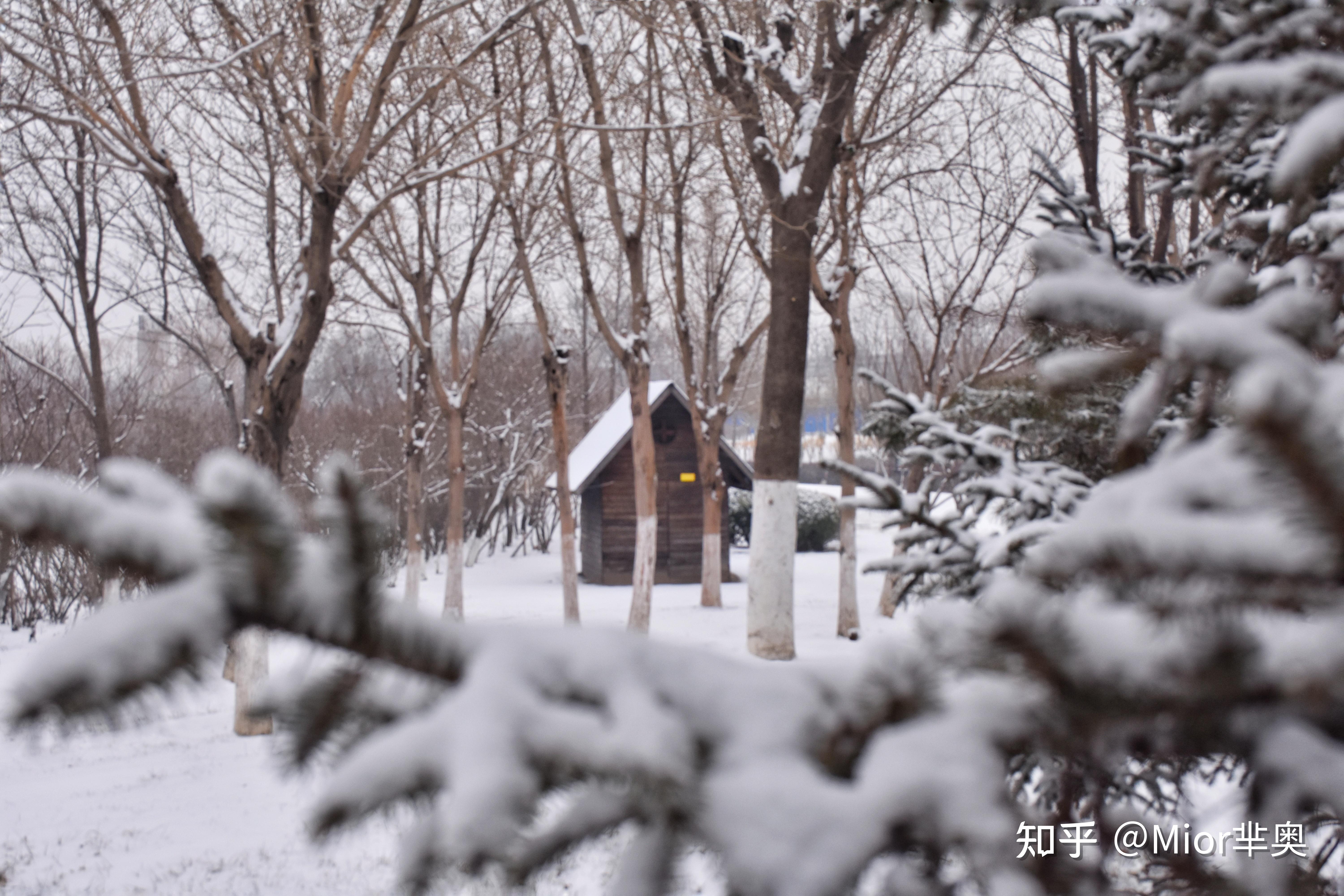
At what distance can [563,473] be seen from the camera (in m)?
15.1

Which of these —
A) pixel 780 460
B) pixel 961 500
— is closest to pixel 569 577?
pixel 780 460

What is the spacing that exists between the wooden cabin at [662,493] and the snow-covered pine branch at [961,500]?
58.4 ft

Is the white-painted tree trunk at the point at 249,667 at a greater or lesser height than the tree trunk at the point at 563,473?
lesser

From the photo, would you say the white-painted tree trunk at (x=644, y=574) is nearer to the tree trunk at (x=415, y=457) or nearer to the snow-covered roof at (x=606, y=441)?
the tree trunk at (x=415, y=457)

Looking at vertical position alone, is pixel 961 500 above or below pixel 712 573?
above

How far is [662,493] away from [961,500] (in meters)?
18.6

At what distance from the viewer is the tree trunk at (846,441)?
12.4 meters

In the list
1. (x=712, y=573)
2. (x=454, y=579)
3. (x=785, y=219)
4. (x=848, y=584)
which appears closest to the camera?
(x=785, y=219)

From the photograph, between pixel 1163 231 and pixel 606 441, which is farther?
pixel 606 441

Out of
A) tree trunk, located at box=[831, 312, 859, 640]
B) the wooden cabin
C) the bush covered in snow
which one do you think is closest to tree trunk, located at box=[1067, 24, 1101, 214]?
tree trunk, located at box=[831, 312, 859, 640]

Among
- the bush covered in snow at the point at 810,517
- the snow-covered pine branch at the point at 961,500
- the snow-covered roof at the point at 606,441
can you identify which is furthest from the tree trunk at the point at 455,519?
the snow-covered pine branch at the point at 961,500

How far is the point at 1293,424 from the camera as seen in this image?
465 millimetres

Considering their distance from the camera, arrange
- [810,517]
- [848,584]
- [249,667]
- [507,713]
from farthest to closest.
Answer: [810,517], [848,584], [249,667], [507,713]

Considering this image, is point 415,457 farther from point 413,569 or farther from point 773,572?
point 773,572
